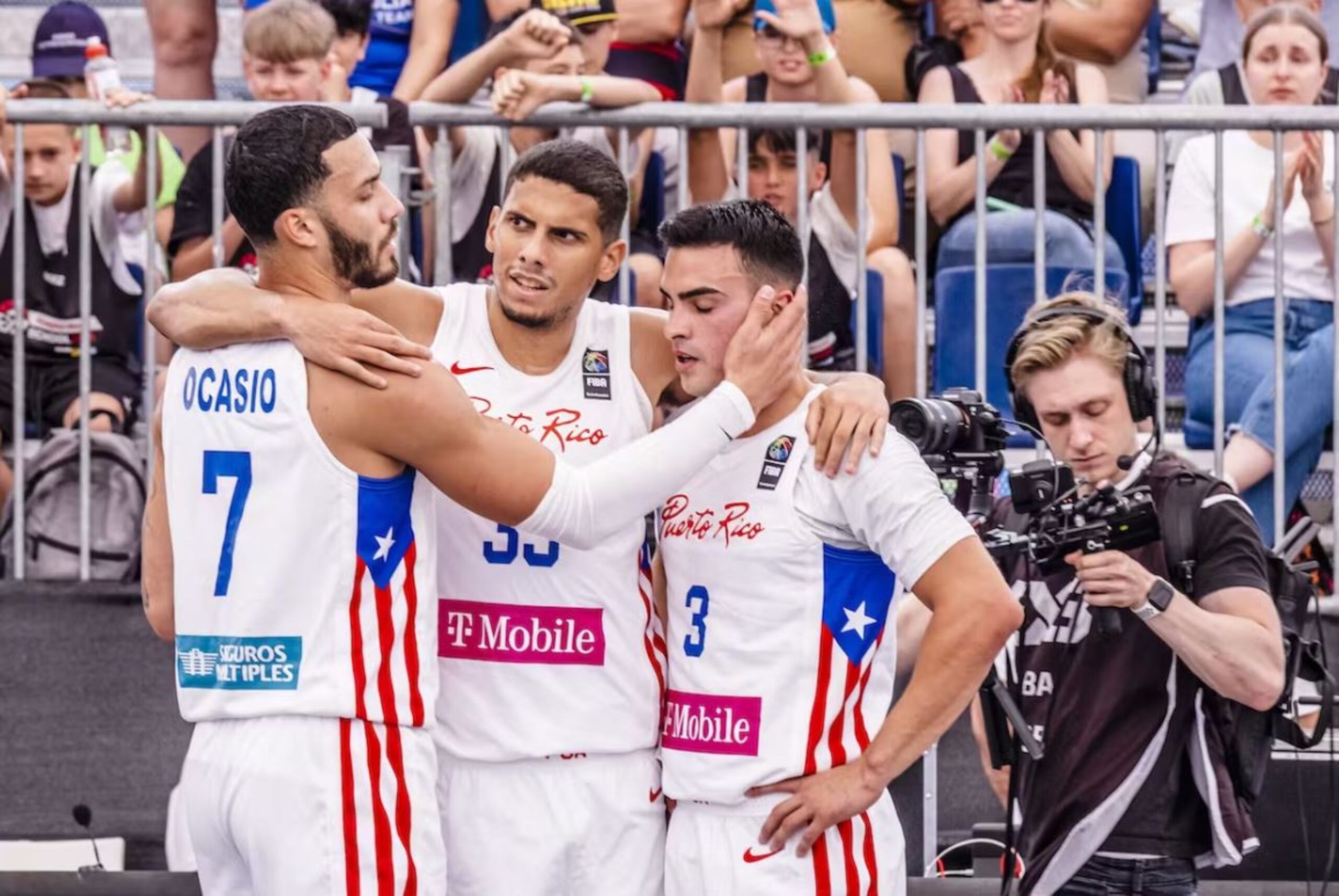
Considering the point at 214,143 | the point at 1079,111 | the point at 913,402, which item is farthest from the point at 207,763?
the point at 1079,111

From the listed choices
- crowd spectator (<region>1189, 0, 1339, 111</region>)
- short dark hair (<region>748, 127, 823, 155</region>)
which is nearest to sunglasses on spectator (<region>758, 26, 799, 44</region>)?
short dark hair (<region>748, 127, 823, 155</region>)

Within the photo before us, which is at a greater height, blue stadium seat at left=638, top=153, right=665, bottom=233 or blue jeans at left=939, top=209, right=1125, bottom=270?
blue stadium seat at left=638, top=153, right=665, bottom=233

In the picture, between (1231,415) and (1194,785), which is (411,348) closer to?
(1194,785)

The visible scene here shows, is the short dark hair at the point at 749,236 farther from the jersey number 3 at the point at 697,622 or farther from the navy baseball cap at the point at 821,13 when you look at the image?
the navy baseball cap at the point at 821,13

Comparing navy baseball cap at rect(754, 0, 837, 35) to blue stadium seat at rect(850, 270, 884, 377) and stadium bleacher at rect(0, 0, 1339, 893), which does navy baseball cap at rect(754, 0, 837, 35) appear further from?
stadium bleacher at rect(0, 0, 1339, 893)

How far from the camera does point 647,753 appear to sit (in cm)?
427

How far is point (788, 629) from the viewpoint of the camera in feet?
13.4

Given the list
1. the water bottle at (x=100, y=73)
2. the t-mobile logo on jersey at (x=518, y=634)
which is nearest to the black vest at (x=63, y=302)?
the water bottle at (x=100, y=73)

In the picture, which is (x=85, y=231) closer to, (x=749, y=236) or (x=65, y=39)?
(x=65, y=39)

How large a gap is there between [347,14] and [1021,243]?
2987 mm

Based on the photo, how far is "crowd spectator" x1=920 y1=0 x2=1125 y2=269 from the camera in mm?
6551

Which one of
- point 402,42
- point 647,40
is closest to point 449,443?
point 647,40

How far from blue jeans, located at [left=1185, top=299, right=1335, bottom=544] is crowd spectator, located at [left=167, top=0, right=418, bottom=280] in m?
2.72

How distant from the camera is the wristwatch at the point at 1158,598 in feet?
13.9
